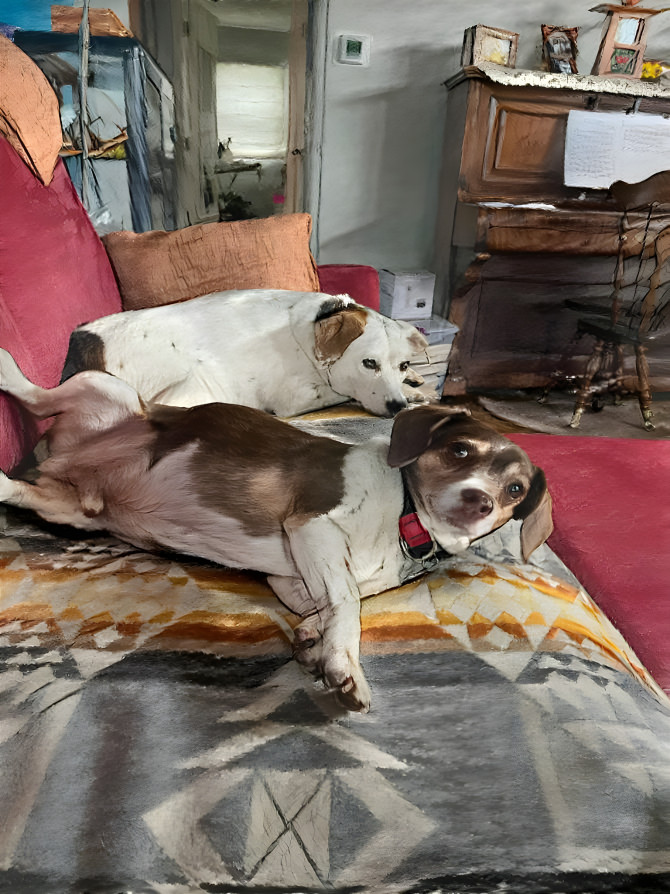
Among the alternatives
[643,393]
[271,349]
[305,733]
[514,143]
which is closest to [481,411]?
[643,393]

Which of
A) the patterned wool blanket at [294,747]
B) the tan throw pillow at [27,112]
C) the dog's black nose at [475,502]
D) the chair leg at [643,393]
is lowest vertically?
the chair leg at [643,393]

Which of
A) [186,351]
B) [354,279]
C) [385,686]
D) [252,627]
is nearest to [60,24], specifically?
[354,279]

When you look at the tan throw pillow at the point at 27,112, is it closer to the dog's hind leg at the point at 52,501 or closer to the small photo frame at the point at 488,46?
the dog's hind leg at the point at 52,501

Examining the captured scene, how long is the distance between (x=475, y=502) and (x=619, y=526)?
1.58 ft

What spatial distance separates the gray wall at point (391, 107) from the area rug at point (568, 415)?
1.17m

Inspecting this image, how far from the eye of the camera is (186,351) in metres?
1.13

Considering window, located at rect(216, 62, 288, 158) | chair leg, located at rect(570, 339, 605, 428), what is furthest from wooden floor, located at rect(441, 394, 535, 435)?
window, located at rect(216, 62, 288, 158)

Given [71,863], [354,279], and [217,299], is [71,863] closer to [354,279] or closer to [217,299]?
[217,299]

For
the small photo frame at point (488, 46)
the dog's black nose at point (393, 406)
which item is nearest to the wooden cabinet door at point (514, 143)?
the small photo frame at point (488, 46)

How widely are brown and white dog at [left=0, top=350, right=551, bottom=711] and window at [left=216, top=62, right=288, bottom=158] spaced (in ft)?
9.32

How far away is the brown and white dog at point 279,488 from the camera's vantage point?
30.6 inches

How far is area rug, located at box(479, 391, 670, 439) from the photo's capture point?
10.1 ft

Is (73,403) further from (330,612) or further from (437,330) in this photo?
(437,330)

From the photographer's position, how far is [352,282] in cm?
186
